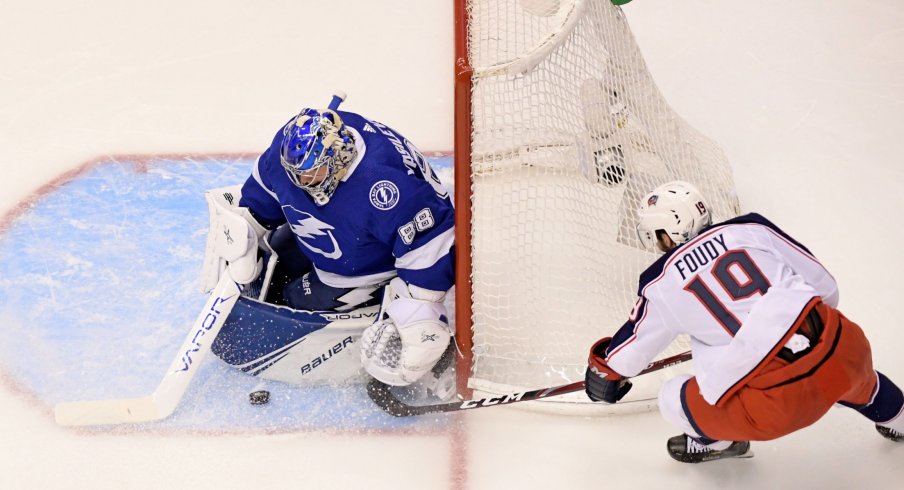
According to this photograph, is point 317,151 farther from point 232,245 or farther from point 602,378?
point 602,378

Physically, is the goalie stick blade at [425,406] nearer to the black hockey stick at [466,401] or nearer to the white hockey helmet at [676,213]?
the black hockey stick at [466,401]

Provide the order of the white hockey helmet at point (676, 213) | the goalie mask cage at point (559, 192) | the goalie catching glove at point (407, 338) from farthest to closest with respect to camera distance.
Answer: the goalie mask cage at point (559, 192)
the goalie catching glove at point (407, 338)
the white hockey helmet at point (676, 213)

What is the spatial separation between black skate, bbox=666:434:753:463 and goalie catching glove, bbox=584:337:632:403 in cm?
27

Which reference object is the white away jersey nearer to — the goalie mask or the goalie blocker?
the goalie blocker

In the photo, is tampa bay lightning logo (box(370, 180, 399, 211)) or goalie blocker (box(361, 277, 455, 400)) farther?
goalie blocker (box(361, 277, 455, 400))

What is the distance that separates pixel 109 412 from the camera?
270 cm

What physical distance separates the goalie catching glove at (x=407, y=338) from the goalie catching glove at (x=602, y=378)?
1.50ft

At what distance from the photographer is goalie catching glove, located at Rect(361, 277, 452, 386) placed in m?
2.59

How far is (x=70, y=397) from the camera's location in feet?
9.37

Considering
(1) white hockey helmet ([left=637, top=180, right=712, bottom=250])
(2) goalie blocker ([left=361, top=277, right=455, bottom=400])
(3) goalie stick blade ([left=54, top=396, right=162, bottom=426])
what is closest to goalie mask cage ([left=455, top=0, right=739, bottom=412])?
(2) goalie blocker ([left=361, top=277, right=455, bottom=400])

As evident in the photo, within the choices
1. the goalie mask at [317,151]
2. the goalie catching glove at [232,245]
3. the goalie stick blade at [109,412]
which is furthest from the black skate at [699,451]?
the goalie stick blade at [109,412]

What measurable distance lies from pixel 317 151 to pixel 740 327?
3.65ft

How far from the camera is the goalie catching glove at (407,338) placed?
2.59 metres

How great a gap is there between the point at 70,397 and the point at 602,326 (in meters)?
1.63
